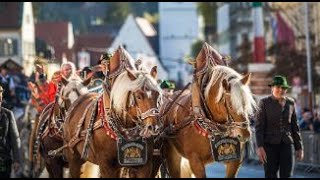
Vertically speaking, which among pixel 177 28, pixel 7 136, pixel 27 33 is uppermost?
pixel 177 28

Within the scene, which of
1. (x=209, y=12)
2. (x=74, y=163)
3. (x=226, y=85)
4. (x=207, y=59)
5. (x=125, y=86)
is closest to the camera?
(x=226, y=85)

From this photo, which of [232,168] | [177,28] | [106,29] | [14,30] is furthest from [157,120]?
[106,29]

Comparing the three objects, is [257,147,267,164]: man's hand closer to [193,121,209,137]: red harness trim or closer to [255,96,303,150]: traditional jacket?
[255,96,303,150]: traditional jacket

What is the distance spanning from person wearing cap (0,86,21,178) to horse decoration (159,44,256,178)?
205 centimetres

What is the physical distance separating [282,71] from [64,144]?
32053 millimetres

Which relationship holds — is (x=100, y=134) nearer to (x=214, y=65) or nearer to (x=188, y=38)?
(x=214, y=65)

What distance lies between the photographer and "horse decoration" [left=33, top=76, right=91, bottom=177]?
1590 centimetres

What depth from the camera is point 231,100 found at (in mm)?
12672

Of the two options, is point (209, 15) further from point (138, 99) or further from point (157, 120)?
point (157, 120)

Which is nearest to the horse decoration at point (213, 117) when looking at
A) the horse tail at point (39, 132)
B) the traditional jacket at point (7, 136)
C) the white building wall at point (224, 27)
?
the traditional jacket at point (7, 136)

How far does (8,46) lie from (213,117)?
60.4 m

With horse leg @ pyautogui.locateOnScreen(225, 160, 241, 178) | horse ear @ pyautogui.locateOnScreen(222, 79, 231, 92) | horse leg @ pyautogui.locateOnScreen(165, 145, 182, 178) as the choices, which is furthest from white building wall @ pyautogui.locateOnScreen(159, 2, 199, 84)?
horse ear @ pyautogui.locateOnScreen(222, 79, 231, 92)

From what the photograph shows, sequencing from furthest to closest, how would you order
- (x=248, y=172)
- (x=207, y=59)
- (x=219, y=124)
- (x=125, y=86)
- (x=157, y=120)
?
(x=248, y=172) < (x=207, y=59) < (x=219, y=124) < (x=125, y=86) < (x=157, y=120)

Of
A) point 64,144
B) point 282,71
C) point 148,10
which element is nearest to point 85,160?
point 64,144
